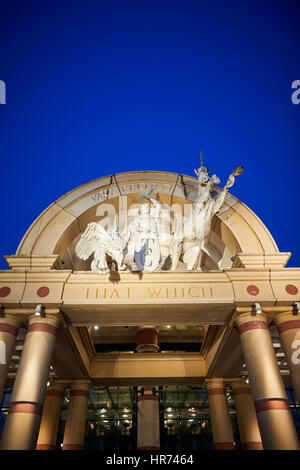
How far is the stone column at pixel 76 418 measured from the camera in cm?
1095

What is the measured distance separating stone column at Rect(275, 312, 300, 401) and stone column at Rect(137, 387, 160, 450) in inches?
287

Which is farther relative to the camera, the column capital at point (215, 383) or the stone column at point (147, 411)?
the column capital at point (215, 383)

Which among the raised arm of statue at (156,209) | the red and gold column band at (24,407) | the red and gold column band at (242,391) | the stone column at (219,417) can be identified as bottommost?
the red and gold column band at (24,407)

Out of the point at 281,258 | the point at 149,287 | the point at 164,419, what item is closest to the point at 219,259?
the point at 281,258

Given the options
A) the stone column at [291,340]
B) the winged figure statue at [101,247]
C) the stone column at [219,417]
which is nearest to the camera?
the stone column at [291,340]

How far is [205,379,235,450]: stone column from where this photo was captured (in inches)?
426

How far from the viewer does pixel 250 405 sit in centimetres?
1209

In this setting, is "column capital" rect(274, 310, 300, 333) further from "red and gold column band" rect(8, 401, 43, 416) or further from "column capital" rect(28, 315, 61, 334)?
"red and gold column band" rect(8, 401, 43, 416)

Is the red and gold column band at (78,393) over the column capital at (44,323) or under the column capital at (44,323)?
over

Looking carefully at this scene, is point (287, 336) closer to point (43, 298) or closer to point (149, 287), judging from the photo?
point (149, 287)

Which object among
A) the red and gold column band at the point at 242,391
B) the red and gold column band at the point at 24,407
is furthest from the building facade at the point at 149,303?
the red and gold column band at the point at 242,391

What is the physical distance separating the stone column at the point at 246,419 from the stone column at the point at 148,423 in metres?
3.51

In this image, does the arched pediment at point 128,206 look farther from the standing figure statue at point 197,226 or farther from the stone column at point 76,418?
the stone column at point 76,418

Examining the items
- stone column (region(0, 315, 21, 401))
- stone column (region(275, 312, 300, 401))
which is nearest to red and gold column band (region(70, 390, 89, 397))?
stone column (region(0, 315, 21, 401))
